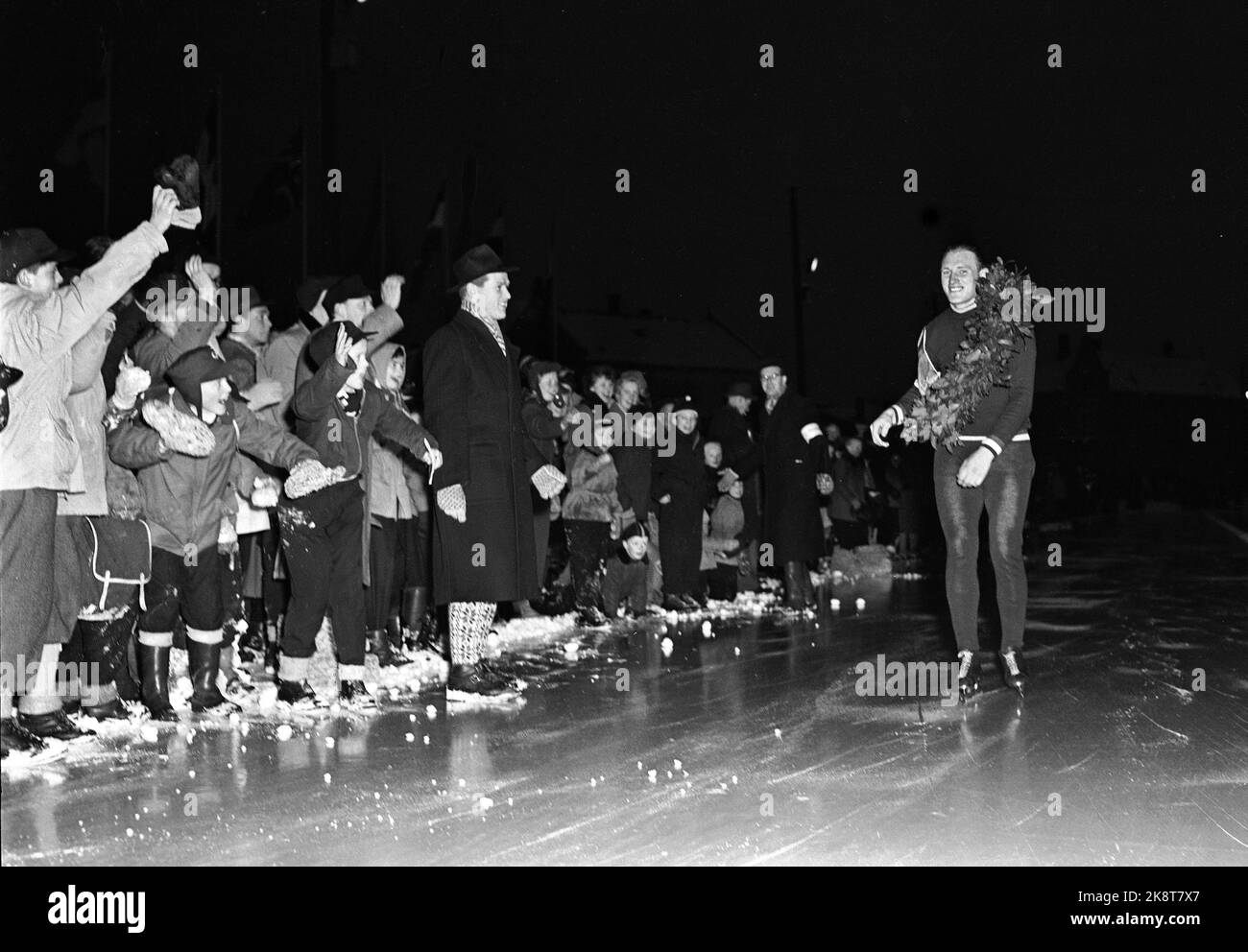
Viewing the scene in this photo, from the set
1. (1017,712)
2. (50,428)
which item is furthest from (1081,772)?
(50,428)

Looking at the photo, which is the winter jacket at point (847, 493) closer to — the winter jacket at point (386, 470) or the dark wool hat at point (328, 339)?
the winter jacket at point (386, 470)

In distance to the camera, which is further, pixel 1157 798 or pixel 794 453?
pixel 794 453

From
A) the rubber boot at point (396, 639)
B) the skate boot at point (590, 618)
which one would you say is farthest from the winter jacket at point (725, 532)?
the rubber boot at point (396, 639)

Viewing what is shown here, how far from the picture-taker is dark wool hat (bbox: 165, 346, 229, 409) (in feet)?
21.0

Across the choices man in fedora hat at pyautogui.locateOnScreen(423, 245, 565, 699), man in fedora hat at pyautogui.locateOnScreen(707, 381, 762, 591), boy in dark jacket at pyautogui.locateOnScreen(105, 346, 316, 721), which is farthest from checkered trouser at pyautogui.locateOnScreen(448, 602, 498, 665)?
man in fedora hat at pyautogui.locateOnScreen(707, 381, 762, 591)

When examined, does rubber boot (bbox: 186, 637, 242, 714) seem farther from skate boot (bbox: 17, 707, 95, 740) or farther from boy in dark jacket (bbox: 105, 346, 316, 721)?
skate boot (bbox: 17, 707, 95, 740)

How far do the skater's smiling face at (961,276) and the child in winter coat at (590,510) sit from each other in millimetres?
4749

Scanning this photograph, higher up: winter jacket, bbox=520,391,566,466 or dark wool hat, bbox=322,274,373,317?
dark wool hat, bbox=322,274,373,317

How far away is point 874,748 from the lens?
18.0ft

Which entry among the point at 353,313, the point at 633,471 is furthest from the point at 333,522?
the point at 633,471

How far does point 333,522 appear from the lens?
22.7 ft

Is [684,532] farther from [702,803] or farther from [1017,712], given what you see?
[702,803]

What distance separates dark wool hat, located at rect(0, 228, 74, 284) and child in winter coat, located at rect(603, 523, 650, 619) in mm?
6706

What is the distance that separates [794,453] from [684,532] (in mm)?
1283
